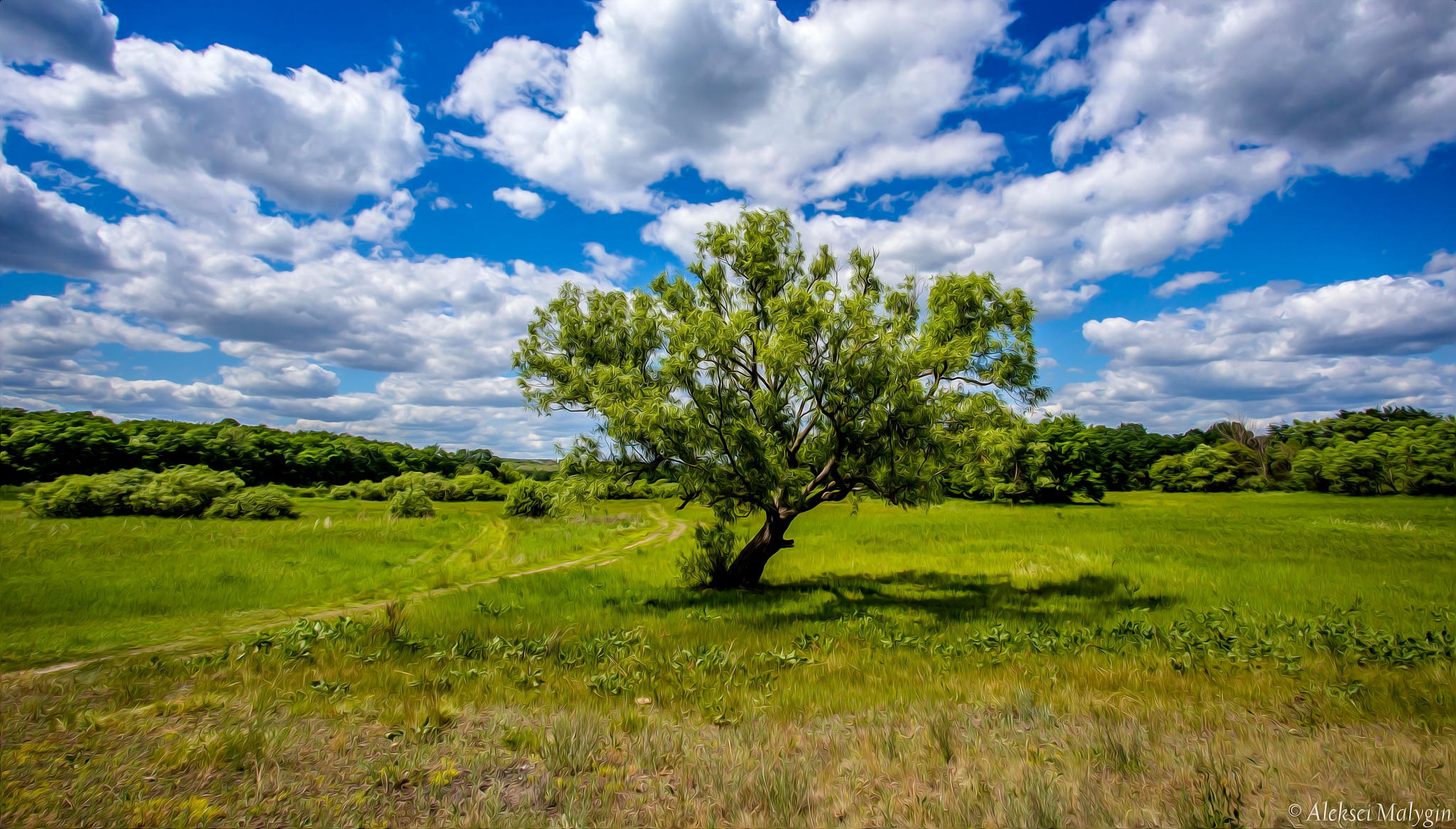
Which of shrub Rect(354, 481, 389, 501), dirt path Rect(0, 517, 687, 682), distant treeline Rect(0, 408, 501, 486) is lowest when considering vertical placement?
shrub Rect(354, 481, 389, 501)

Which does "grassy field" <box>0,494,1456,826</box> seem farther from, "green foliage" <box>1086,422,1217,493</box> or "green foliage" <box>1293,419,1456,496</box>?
"green foliage" <box>1086,422,1217,493</box>

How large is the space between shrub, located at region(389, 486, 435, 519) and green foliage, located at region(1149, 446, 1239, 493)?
321ft

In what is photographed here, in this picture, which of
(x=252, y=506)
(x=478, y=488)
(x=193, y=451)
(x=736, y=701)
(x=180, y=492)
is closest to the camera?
(x=736, y=701)

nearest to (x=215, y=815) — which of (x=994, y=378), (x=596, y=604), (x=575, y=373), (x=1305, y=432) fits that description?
(x=596, y=604)

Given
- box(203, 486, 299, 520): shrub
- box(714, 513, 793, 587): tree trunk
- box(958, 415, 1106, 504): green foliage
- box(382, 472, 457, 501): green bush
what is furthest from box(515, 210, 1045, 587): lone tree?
box(382, 472, 457, 501): green bush

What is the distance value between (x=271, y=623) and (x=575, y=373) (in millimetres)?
9168

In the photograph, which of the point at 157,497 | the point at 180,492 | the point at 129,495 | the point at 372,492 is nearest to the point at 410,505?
the point at 180,492

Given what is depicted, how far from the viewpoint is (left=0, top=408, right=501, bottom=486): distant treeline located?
57969mm

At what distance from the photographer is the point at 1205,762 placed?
16.0ft

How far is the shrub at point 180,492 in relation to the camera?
3528 cm

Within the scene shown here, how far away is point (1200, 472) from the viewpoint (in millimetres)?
81375

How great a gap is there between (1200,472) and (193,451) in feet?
448

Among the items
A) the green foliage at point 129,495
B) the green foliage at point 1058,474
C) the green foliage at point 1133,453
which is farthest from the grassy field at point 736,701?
the green foliage at point 1133,453

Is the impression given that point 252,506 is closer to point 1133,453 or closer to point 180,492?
point 180,492
